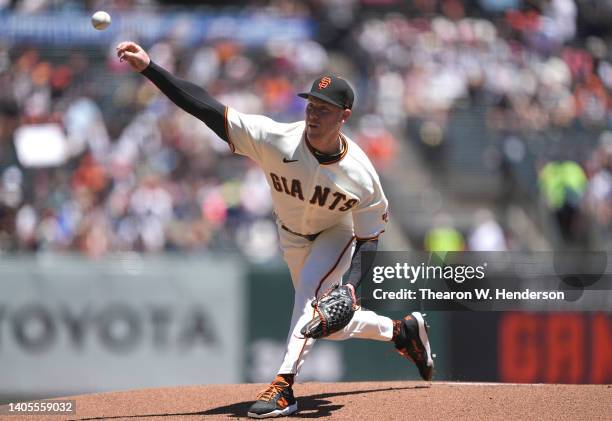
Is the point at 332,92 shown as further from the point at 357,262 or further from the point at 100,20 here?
the point at 100,20

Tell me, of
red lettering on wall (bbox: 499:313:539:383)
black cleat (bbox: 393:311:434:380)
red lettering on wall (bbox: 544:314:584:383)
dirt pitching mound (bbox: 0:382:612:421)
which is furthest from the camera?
red lettering on wall (bbox: 499:313:539:383)

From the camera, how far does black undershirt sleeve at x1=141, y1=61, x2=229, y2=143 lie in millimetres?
5547

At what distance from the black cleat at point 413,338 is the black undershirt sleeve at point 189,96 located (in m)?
1.79

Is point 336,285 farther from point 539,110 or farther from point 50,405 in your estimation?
point 539,110

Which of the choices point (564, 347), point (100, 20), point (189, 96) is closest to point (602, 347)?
point (564, 347)

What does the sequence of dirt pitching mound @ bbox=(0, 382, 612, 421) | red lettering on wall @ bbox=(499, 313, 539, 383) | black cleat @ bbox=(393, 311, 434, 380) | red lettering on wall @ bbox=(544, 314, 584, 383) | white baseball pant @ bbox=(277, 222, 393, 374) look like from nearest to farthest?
dirt pitching mound @ bbox=(0, 382, 612, 421), white baseball pant @ bbox=(277, 222, 393, 374), black cleat @ bbox=(393, 311, 434, 380), red lettering on wall @ bbox=(544, 314, 584, 383), red lettering on wall @ bbox=(499, 313, 539, 383)

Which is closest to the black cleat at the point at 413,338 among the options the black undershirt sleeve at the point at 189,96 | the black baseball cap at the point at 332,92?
the black baseball cap at the point at 332,92

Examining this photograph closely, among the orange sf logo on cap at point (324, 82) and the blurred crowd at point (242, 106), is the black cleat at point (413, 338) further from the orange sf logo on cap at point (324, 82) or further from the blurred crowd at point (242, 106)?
the blurred crowd at point (242, 106)

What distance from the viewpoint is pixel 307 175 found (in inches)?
223

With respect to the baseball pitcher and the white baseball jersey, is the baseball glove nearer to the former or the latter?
the baseball pitcher

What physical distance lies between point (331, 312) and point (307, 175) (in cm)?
76

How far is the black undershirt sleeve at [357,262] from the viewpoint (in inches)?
227

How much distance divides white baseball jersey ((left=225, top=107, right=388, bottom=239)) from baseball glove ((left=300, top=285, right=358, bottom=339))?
0.42 m

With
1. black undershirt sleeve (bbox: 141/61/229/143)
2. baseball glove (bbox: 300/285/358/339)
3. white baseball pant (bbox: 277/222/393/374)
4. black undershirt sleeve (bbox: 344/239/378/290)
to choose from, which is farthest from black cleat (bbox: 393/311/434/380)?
black undershirt sleeve (bbox: 141/61/229/143)
